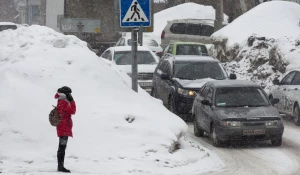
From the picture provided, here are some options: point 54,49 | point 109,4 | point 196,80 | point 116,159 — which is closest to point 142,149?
point 116,159

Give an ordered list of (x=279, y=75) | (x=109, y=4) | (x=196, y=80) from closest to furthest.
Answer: (x=196, y=80)
(x=279, y=75)
(x=109, y=4)

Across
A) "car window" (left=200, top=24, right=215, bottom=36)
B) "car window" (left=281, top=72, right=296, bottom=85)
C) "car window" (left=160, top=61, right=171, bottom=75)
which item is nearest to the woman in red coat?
"car window" (left=160, top=61, right=171, bottom=75)

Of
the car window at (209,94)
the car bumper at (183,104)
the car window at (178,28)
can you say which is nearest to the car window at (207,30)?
the car window at (178,28)

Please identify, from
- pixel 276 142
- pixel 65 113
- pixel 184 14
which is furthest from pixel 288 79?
pixel 184 14

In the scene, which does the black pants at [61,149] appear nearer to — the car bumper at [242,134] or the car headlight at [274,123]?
the car bumper at [242,134]

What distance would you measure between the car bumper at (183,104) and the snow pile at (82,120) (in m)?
4.23

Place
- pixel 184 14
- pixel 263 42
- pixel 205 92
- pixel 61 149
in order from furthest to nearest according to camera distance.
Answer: pixel 184 14
pixel 263 42
pixel 205 92
pixel 61 149

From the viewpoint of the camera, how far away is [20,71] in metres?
15.1

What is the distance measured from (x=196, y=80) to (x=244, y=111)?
4.92 metres

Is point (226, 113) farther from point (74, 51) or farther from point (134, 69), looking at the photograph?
point (74, 51)

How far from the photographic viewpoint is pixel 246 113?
53.7 ft

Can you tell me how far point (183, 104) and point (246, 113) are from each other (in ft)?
14.6

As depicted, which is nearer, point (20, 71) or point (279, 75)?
point (20, 71)

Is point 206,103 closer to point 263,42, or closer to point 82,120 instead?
point 82,120
